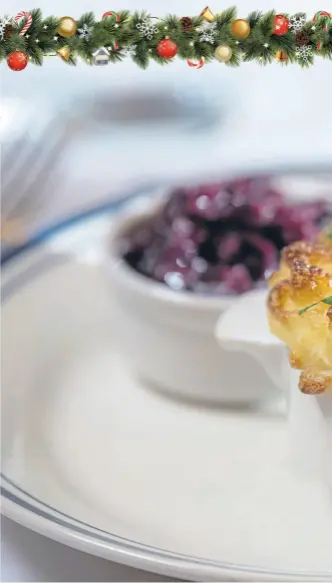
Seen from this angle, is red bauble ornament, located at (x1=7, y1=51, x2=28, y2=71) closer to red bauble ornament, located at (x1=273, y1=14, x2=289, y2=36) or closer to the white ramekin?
red bauble ornament, located at (x1=273, y1=14, x2=289, y2=36)

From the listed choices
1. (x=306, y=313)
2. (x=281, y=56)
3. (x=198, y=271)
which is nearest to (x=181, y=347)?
(x=198, y=271)

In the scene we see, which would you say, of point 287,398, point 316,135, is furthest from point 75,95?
point 287,398

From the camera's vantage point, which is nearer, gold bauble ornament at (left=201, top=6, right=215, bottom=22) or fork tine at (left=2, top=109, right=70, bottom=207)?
gold bauble ornament at (left=201, top=6, right=215, bottom=22)

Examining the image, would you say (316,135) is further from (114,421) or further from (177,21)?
(177,21)

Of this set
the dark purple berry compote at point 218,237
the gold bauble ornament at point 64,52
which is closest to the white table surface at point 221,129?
the dark purple berry compote at point 218,237

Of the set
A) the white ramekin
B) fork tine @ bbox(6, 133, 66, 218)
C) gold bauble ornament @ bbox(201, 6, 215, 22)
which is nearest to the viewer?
gold bauble ornament @ bbox(201, 6, 215, 22)

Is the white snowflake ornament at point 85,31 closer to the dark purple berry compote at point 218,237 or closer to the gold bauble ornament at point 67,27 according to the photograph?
the gold bauble ornament at point 67,27

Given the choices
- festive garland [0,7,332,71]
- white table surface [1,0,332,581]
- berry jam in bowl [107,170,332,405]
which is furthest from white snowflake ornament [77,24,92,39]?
white table surface [1,0,332,581]

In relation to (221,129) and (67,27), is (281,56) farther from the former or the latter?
(221,129)
